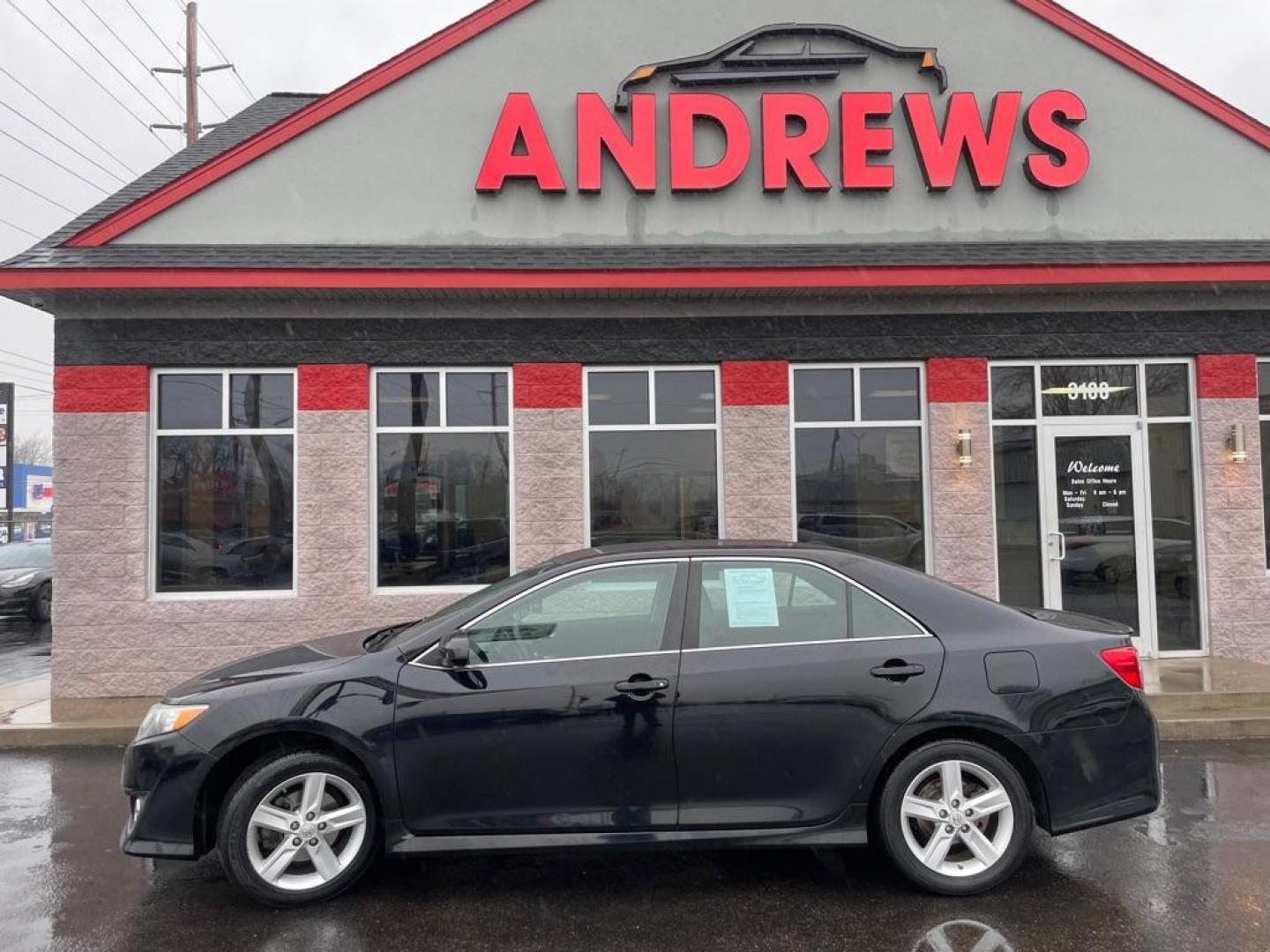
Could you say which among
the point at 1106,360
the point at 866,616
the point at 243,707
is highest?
the point at 1106,360

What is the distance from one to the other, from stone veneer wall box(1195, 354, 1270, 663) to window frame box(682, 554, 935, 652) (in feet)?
20.3

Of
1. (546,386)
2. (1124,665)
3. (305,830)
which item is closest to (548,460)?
(546,386)

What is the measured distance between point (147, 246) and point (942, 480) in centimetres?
778

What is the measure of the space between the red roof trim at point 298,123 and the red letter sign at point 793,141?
2.59 meters

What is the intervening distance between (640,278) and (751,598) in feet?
14.4

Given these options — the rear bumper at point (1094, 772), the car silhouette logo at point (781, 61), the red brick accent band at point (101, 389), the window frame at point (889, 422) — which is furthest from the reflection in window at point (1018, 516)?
the red brick accent band at point (101, 389)

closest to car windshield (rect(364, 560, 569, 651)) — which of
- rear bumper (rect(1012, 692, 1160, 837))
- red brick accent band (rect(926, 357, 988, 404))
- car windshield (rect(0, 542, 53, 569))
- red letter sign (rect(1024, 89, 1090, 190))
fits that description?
rear bumper (rect(1012, 692, 1160, 837))

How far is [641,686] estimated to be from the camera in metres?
3.93

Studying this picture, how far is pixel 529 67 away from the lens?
337 inches

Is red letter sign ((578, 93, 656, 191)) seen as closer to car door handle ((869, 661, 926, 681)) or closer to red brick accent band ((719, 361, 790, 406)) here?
red brick accent band ((719, 361, 790, 406))

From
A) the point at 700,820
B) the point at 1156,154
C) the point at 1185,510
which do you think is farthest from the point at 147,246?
the point at 1185,510

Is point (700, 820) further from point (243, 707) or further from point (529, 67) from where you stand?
point (529, 67)

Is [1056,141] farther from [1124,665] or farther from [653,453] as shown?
[1124,665]

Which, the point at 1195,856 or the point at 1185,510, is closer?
the point at 1195,856
